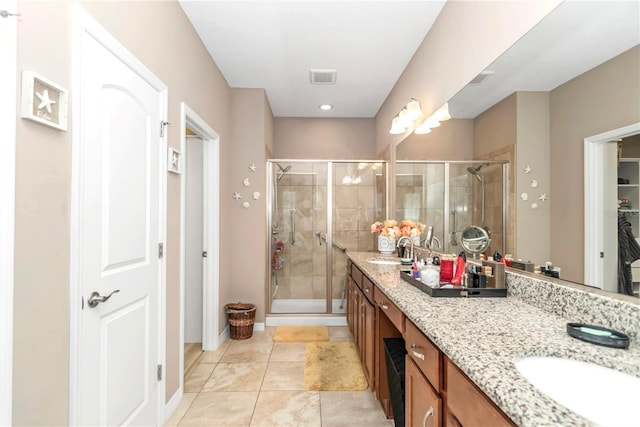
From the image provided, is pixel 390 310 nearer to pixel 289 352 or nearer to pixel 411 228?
pixel 411 228

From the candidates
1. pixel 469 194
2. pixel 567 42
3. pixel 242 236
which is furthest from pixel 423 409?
pixel 242 236

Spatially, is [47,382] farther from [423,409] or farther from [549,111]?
[549,111]

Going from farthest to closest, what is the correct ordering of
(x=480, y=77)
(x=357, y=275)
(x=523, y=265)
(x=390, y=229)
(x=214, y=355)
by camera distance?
(x=390, y=229), (x=214, y=355), (x=357, y=275), (x=480, y=77), (x=523, y=265)

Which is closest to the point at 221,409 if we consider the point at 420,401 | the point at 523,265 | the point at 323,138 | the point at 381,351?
the point at 381,351

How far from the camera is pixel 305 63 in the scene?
303 cm

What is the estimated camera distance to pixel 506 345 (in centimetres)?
90

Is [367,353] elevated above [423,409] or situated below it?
below

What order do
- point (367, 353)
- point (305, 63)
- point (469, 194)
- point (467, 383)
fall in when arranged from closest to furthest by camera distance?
point (467, 383) < point (469, 194) < point (367, 353) < point (305, 63)

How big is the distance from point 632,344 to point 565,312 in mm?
251

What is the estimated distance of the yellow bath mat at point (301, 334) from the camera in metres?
3.35

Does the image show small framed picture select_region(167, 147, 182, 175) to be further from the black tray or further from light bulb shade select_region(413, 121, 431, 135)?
light bulb shade select_region(413, 121, 431, 135)

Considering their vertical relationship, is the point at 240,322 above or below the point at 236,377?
above

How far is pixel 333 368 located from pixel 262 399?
684 mm

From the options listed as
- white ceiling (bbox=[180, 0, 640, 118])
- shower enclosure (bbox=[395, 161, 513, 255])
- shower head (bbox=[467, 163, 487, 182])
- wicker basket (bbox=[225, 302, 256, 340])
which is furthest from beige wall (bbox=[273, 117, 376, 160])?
shower head (bbox=[467, 163, 487, 182])
